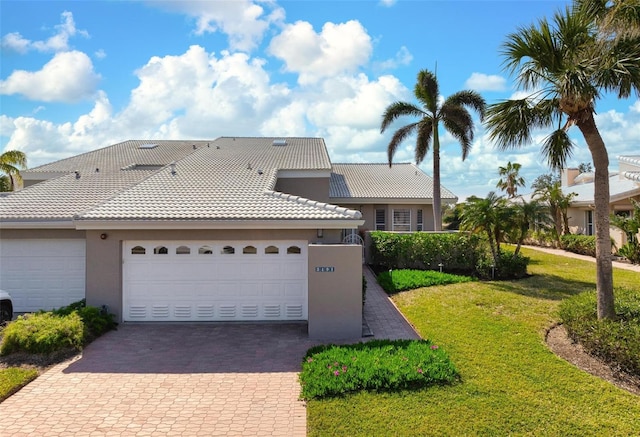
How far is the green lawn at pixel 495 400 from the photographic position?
232 inches

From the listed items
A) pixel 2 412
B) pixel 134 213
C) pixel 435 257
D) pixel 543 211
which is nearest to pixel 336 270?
pixel 134 213

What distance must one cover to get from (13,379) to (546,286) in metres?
16.4

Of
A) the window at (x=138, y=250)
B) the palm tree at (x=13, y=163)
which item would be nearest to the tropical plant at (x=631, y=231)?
the window at (x=138, y=250)

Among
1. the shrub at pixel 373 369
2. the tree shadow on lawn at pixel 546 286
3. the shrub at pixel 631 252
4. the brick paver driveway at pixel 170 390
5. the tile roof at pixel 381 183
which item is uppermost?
the tile roof at pixel 381 183

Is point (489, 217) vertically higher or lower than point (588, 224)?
higher

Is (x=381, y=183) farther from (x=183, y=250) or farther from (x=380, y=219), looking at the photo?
(x=183, y=250)

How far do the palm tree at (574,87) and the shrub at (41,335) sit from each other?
37.2 feet

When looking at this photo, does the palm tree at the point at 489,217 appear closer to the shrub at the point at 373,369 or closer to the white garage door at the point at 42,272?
the shrub at the point at 373,369

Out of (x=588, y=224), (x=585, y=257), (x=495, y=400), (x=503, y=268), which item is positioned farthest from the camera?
(x=588, y=224)

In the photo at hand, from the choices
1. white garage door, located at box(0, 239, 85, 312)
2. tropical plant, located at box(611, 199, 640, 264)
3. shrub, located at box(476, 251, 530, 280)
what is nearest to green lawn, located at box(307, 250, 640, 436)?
shrub, located at box(476, 251, 530, 280)

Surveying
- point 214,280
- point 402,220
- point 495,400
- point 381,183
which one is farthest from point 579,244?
point 214,280

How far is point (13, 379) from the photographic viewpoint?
757cm

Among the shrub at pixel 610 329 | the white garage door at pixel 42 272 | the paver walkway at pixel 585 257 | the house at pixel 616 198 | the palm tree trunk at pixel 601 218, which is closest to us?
the shrub at pixel 610 329

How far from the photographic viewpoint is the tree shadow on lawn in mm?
13953
